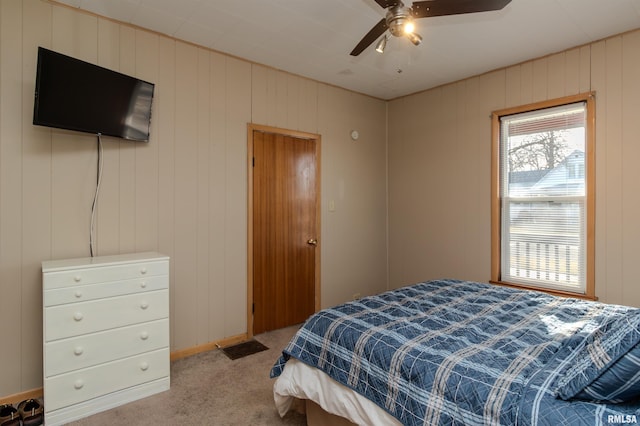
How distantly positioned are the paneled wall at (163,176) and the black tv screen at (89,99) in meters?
0.21

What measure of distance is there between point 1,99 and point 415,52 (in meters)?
3.23

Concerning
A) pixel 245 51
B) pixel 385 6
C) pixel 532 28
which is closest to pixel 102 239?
pixel 245 51

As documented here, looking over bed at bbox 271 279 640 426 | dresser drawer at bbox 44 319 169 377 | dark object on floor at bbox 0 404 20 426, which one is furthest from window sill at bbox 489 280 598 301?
dark object on floor at bbox 0 404 20 426

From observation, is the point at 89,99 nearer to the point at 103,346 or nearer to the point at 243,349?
the point at 103,346

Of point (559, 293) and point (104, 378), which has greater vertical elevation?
point (559, 293)

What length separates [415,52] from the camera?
3.36m

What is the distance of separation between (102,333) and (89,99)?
1569 millimetres

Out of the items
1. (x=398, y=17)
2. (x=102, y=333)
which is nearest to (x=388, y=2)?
(x=398, y=17)

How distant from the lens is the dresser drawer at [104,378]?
218 centimetres

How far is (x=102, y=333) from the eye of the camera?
7.66 feet

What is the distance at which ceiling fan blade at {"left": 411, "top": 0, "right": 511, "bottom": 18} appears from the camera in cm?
184

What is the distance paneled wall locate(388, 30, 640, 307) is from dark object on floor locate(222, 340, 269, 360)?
210cm

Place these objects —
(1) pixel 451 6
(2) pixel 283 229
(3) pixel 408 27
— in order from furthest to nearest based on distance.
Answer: (2) pixel 283 229
(3) pixel 408 27
(1) pixel 451 6

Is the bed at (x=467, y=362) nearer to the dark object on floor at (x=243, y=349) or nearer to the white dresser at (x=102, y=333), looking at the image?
the white dresser at (x=102, y=333)
